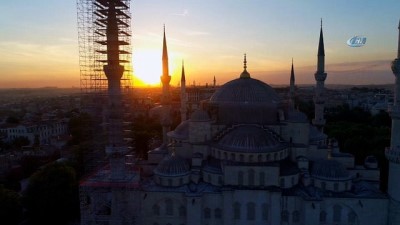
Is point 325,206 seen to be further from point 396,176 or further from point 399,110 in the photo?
point 399,110

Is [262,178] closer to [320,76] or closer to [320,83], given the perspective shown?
[320,83]

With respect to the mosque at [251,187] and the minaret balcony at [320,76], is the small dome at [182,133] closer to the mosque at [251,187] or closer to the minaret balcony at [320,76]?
the mosque at [251,187]

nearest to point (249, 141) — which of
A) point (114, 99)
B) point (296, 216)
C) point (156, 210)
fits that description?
point (296, 216)

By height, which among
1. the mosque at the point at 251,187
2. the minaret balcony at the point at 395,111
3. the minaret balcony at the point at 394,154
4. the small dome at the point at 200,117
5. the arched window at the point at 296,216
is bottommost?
the arched window at the point at 296,216

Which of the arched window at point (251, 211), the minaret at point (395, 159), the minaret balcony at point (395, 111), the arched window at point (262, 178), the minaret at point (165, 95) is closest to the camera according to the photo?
the minaret at point (395, 159)

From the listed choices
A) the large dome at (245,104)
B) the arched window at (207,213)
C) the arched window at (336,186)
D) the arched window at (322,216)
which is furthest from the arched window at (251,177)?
the arched window at (336,186)

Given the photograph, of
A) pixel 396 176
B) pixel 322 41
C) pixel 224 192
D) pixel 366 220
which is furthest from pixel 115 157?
pixel 322 41

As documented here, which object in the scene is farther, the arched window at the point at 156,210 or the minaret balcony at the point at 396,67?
the arched window at the point at 156,210
